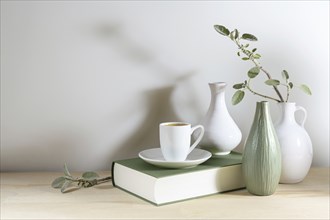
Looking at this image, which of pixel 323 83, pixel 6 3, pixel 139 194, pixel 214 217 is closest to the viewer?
pixel 214 217

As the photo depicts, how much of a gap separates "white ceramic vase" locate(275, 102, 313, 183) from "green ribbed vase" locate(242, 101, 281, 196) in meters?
0.11

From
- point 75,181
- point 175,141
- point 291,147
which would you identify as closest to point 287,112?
point 291,147

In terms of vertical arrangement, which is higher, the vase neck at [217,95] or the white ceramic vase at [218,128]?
the vase neck at [217,95]

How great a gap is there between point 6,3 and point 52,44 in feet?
0.52

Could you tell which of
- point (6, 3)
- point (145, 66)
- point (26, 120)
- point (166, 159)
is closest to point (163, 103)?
point (145, 66)

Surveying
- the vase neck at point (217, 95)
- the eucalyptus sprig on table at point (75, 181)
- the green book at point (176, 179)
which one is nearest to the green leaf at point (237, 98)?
the vase neck at point (217, 95)

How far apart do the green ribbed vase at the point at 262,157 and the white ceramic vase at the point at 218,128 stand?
5.6 inches

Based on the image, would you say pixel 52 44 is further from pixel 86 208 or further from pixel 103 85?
pixel 86 208

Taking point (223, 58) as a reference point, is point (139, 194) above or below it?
below

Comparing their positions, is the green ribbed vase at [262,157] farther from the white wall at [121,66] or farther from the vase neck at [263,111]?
the white wall at [121,66]

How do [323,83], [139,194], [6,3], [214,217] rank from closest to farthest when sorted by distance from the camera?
[214,217]
[139,194]
[6,3]
[323,83]

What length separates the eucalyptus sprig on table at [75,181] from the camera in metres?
1.21

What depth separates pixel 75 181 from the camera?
123 cm

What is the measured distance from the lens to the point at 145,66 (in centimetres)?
138
